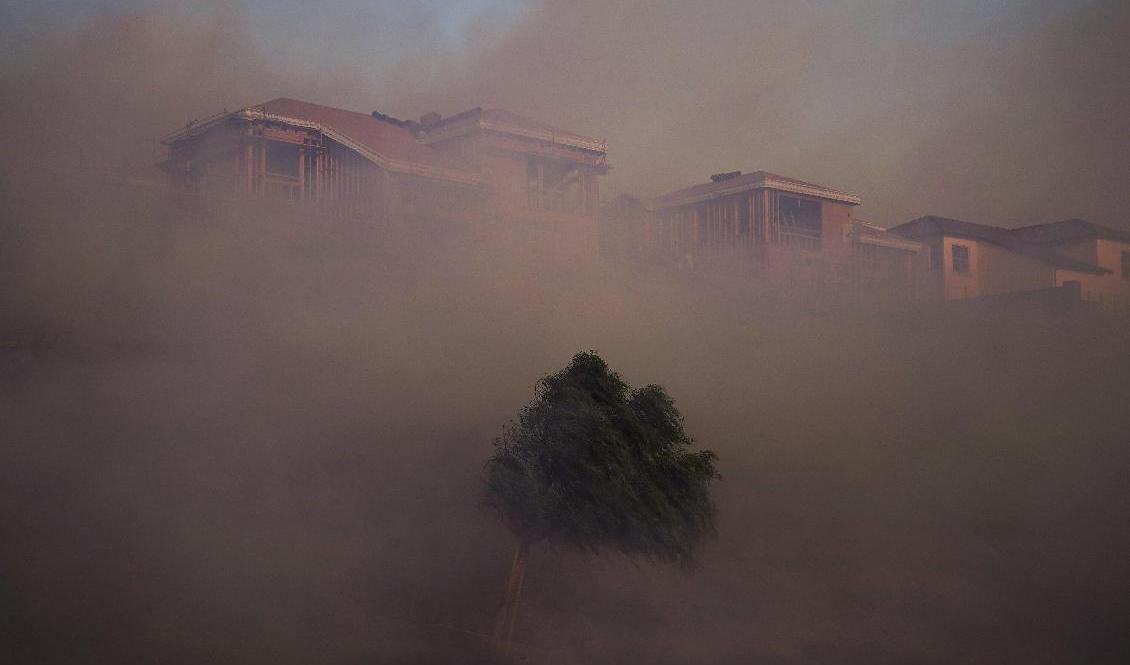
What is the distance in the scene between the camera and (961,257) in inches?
2143

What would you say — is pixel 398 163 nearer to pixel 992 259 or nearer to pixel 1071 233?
pixel 992 259

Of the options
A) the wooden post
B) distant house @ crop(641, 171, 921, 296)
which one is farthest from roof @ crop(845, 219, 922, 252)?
the wooden post

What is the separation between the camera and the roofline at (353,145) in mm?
35156

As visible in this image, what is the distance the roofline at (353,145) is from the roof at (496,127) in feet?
7.89

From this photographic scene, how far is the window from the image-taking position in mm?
54125

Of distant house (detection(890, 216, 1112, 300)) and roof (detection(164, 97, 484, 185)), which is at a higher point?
roof (detection(164, 97, 484, 185))

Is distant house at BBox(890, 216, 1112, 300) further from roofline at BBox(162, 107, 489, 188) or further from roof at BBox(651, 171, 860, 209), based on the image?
roofline at BBox(162, 107, 489, 188)

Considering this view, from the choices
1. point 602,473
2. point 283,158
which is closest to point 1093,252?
point 283,158

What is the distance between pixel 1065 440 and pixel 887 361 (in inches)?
330

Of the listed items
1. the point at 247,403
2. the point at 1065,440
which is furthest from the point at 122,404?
the point at 1065,440

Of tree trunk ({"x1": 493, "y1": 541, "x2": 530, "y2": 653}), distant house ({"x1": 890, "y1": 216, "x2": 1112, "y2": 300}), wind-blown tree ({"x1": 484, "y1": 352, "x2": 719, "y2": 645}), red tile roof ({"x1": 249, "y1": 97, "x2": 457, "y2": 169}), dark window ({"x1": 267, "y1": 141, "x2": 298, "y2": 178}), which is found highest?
red tile roof ({"x1": 249, "y1": 97, "x2": 457, "y2": 169})

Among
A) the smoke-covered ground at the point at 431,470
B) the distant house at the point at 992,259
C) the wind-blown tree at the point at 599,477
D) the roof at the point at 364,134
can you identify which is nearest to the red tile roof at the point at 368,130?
the roof at the point at 364,134

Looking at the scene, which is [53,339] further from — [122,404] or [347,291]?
[347,291]

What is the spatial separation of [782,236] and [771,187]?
8.48 ft
